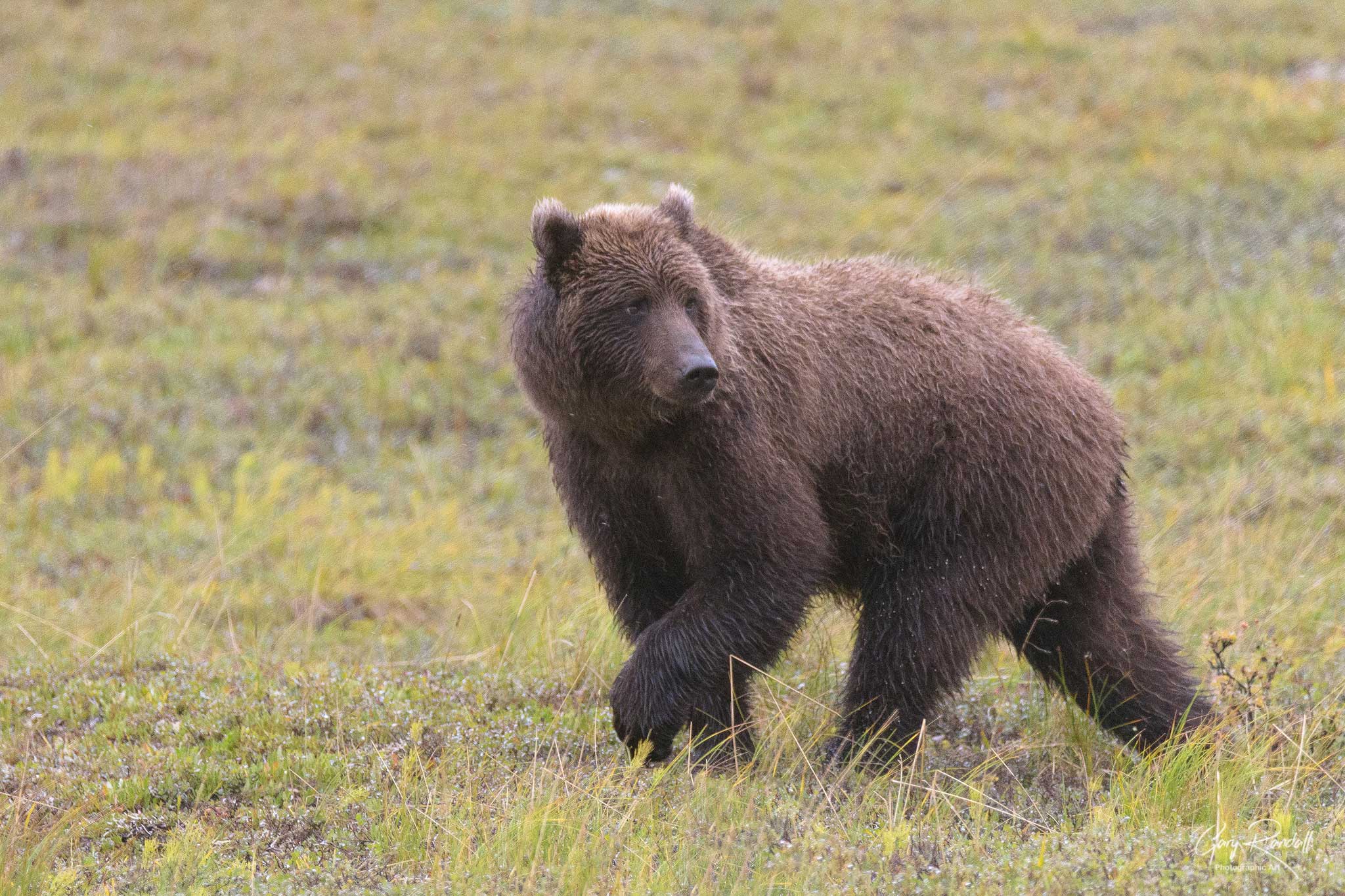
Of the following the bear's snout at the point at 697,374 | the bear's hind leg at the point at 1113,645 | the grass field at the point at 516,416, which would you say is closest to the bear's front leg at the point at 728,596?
the grass field at the point at 516,416

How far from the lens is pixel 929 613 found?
5488mm

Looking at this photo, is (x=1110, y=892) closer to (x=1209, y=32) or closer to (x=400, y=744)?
(x=400, y=744)

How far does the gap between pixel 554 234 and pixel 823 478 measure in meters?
1.39

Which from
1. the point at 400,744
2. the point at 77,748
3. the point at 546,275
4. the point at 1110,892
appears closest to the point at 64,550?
the point at 77,748

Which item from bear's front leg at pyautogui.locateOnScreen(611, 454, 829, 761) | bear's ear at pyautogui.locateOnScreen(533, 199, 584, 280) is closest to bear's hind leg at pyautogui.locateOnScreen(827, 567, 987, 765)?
bear's front leg at pyautogui.locateOnScreen(611, 454, 829, 761)

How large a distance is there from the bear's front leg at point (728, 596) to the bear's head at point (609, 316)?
0.34 metres

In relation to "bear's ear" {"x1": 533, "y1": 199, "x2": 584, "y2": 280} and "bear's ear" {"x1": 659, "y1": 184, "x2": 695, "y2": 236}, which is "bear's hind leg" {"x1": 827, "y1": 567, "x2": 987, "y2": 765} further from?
"bear's ear" {"x1": 533, "y1": 199, "x2": 584, "y2": 280}

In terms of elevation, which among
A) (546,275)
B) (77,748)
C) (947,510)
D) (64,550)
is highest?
(546,275)

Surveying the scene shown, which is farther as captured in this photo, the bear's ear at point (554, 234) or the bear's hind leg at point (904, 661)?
the bear's hind leg at point (904, 661)

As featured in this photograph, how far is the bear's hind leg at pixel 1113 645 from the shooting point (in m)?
5.87

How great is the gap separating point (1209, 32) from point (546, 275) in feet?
50.5

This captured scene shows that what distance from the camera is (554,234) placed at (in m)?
5.06

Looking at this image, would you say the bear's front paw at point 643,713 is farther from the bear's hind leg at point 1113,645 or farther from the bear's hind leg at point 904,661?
the bear's hind leg at point 1113,645

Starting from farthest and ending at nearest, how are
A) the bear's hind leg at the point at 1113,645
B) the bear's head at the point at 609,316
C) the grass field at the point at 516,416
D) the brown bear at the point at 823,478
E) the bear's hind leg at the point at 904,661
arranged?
the bear's hind leg at the point at 1113,645 → the bear's hind leg at the point at 904,661 → the brown bear at the point at 823,478 → the bear's head at the point at 609,316 → the grass field at the point at 516,416
